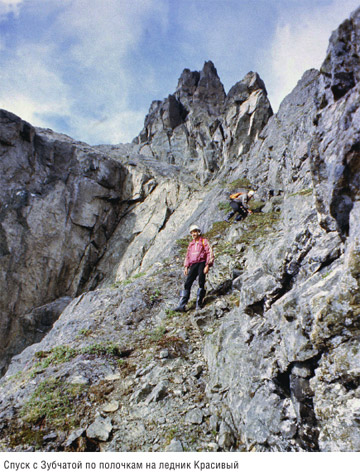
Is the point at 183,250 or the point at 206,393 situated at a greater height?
the point at 183,250

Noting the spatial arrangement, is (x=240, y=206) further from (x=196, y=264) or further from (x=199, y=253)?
(x=196, y=264)

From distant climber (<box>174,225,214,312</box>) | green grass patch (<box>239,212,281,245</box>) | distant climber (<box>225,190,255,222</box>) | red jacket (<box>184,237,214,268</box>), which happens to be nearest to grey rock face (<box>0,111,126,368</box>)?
distant climber (<box>225,190,255,222</box>)

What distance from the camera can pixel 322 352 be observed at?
397 cm

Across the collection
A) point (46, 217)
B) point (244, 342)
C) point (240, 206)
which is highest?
point (46, 217)

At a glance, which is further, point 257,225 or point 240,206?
point 240,206

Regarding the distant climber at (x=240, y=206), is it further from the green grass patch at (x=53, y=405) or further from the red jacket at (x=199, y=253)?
the green grass patch at (x=53, y=405)

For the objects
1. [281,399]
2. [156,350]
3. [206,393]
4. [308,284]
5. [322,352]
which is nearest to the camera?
[322,352]

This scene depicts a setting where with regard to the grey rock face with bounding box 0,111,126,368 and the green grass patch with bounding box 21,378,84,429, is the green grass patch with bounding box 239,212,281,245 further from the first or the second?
the grey rock face with bounding box 0,111,126,368

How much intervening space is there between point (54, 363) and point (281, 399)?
255 inches

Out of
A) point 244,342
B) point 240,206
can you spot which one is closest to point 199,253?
point 244,342

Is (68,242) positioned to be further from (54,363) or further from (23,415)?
(23,415)

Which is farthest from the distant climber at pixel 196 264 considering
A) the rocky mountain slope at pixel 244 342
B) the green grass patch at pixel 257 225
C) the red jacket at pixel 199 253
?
the green grass patch at pixel 257 225

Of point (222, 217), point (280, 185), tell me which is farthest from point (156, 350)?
point (280, 185)

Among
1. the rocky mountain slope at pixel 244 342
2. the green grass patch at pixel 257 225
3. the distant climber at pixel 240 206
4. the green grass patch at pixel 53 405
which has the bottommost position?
the green grass patch at pixel 53 405
